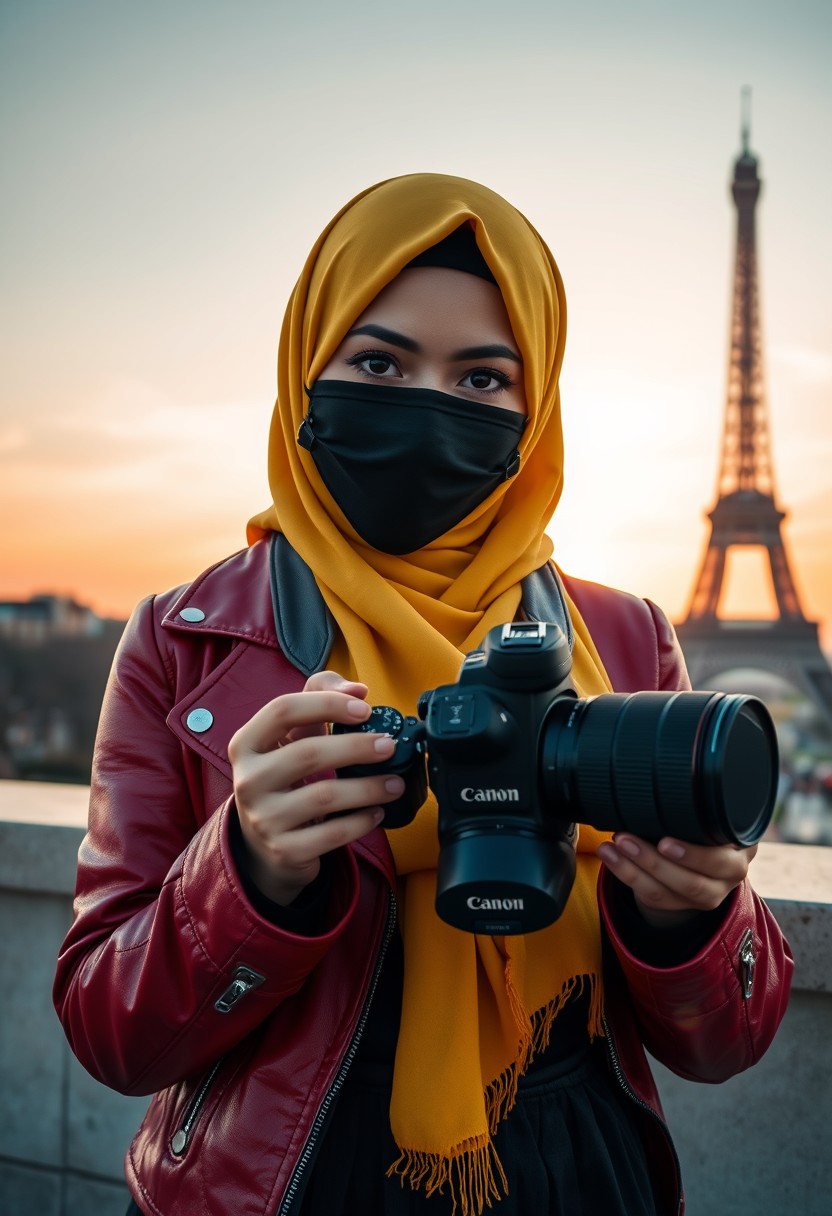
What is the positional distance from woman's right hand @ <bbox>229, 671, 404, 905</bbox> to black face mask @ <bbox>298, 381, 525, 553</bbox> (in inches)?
16.8

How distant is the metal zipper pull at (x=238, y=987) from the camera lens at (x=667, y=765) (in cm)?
41

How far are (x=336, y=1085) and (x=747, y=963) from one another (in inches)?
20.9

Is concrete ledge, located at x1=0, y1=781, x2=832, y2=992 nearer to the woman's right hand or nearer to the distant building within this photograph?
the woman's right hand

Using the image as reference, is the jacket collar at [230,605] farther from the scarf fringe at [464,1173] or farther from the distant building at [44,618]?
the distant building at [44,618]

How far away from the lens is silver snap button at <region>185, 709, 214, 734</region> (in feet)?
4.66

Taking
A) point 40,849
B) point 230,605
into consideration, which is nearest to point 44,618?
point 40,849

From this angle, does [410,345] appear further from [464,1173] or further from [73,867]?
[73,867]

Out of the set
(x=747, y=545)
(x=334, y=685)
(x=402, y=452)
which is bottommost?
(x=747, y=545)

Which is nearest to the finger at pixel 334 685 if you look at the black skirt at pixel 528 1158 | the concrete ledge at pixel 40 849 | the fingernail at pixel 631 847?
the fingernail at pixel 631 847

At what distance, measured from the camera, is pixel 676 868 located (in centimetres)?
120

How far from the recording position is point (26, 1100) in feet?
8.77

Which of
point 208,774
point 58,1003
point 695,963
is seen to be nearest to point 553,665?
point 695,963

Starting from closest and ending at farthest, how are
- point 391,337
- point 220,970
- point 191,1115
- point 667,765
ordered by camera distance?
point 667,765
point 220,970
point 191,1115
point 391,337

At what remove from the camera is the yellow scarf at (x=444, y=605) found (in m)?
1.32
